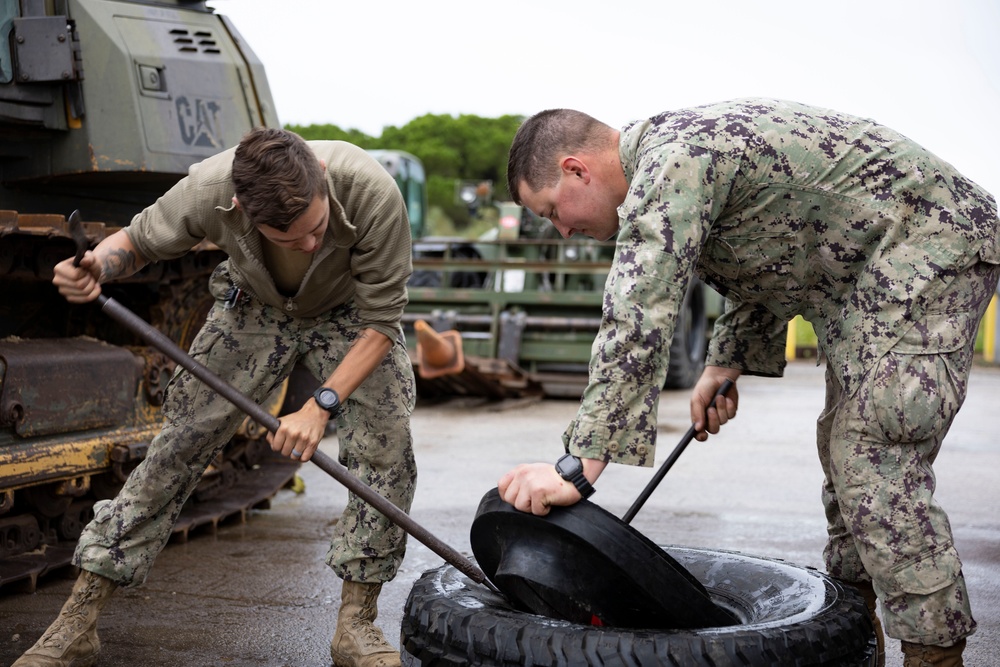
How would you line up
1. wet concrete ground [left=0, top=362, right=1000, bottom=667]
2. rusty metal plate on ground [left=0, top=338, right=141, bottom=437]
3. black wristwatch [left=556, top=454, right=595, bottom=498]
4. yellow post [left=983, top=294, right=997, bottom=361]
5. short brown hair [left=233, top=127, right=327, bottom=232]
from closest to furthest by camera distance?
black wristwatch [left=556, top=454, right=595, bottom=498] → short brown hair [left=233, top=127, right=327, bottom=232] → wet concrete ground [left=0, top=362, right=1000, bottom=667] → rusty metal plate on ground [left=0, top=338, right=141, bottom=437] → yellow post [left=983, top=294, right=997, bottom=361]

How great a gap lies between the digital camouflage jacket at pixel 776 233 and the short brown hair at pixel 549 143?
9 centimetres

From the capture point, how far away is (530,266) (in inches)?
476

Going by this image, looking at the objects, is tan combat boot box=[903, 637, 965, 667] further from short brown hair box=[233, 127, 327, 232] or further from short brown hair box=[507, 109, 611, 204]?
short brown hair box=[233, 127, 327, 232]

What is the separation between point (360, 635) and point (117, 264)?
4.34ft

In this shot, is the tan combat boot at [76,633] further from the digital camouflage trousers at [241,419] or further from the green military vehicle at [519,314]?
the green military vehicle at [519,314]

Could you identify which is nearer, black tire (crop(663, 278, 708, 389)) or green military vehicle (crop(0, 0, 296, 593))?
green military vehicle (crop(0, 0, 296, 593))

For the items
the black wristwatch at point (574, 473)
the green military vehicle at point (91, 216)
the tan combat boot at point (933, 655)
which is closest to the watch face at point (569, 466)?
the black wristwatch at point (574, 473)

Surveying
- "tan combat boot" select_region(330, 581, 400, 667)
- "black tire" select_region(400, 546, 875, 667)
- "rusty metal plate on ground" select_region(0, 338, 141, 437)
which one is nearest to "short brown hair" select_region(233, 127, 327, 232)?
"black tire" select_region(400, 546, 875, 667)

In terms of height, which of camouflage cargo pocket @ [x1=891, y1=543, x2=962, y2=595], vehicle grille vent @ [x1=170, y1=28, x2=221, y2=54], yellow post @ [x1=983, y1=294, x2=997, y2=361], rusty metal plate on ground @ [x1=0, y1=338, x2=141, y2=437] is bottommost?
yellow post @ [x1=983, y1=294, x2=997, y2=361]

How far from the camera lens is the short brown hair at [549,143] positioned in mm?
2742

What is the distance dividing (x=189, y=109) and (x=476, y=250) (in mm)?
8548

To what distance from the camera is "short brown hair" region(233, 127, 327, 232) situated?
2951mm

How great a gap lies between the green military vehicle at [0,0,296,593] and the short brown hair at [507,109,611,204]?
7.88ft

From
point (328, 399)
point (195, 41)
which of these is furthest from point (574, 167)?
point (195, 41)
